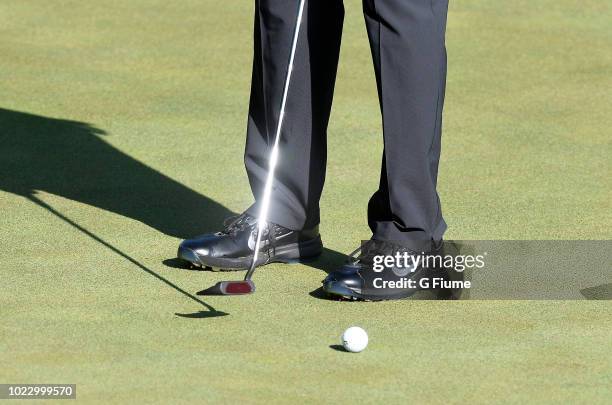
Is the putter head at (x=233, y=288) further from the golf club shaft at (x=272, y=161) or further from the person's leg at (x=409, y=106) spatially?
the person's leg at (x=409, y=106)

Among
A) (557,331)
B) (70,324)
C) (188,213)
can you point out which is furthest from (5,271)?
(557,331)

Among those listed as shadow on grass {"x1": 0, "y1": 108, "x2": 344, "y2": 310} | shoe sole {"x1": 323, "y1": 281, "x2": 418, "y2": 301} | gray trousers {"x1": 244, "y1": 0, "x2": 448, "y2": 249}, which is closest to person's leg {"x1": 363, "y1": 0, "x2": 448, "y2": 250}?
gray trousers {"x1": 244, "y1": 0, "x2": 448, "y2": 249}

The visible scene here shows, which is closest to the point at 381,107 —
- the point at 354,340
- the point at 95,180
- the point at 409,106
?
the point at 409,106

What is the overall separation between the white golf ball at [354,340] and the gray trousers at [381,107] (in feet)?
1.94

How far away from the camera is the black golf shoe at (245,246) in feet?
15.1

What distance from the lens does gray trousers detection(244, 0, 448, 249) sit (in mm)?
4281

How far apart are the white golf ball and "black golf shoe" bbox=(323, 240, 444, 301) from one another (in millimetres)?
457

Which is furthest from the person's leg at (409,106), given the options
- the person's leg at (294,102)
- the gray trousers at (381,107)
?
the person's leg at (294,102)

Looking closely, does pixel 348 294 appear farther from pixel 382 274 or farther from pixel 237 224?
pixel 237 224

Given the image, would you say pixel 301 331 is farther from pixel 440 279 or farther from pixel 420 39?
pixel 420 39

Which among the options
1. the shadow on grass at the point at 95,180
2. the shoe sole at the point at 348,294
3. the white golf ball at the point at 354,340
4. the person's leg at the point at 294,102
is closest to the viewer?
the white golf ball at the point at 354,340

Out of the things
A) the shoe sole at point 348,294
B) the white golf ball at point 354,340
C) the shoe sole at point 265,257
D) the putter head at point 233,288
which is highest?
the shoe sole at point 265,257

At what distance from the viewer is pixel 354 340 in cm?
387

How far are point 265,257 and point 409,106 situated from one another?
72cm
